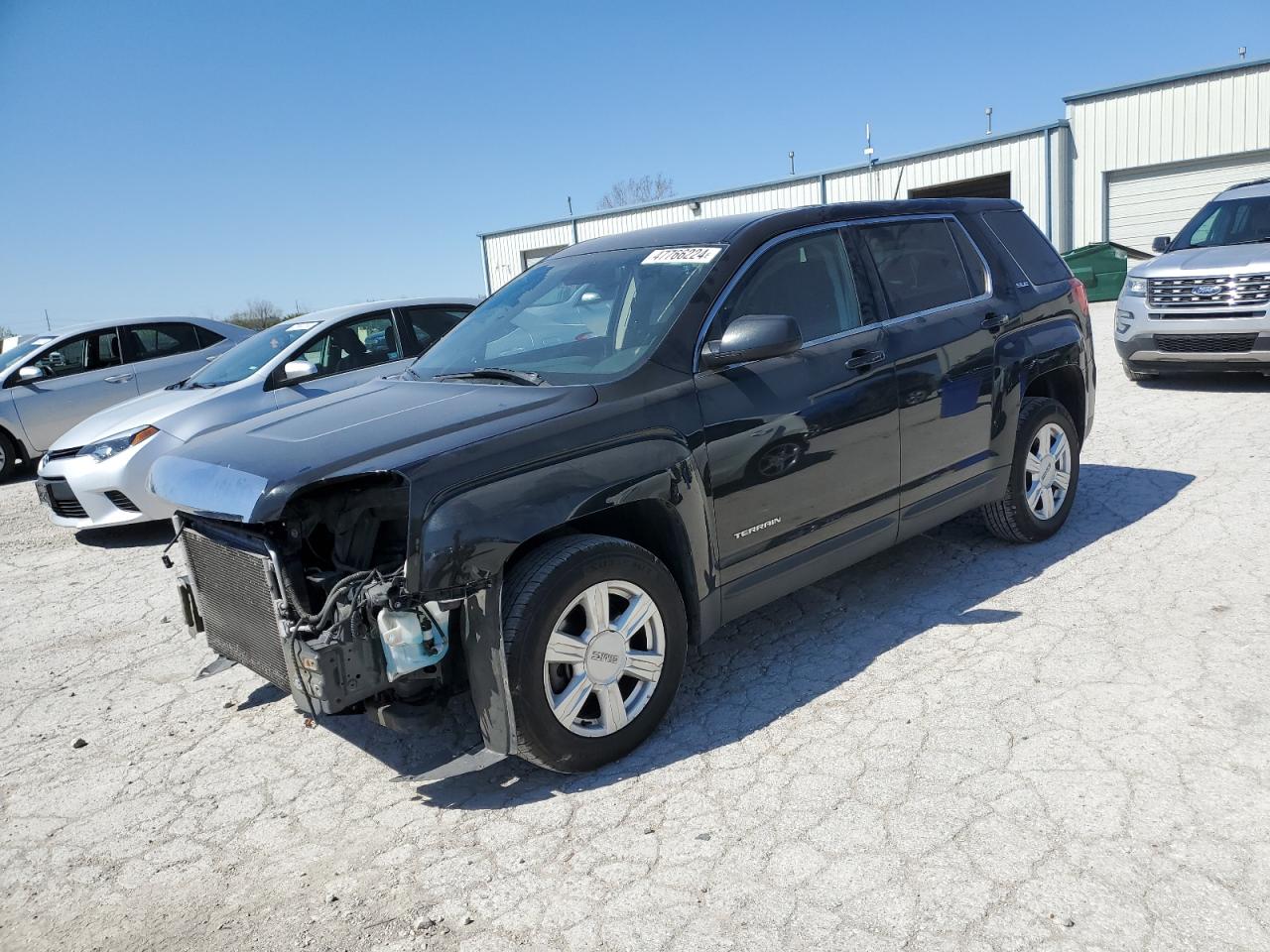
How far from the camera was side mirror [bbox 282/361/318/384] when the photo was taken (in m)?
6.96

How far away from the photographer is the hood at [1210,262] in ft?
27.8

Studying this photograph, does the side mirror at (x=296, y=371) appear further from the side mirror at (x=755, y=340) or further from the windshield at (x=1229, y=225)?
the windshield at (x=1229, y=225)

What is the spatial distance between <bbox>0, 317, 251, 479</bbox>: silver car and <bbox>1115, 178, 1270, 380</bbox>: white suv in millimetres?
9750

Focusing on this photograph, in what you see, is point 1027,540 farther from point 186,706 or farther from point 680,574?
point 186,706

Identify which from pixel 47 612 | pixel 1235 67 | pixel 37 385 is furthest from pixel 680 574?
pixel 1235 67

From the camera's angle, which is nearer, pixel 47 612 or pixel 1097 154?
pixel 47 612

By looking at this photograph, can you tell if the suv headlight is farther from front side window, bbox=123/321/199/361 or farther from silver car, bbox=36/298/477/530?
front side window, bbox=123/321/199/361

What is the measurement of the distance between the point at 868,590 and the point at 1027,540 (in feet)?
3.53

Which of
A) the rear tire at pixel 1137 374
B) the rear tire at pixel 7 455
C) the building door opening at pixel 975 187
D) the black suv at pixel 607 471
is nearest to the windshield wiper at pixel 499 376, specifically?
the black suv at pixel 607 471

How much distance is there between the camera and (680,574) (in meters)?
3.46

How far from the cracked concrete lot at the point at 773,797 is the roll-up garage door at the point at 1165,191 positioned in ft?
59.2

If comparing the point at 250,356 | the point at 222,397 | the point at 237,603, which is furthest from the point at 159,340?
the point at 237,603

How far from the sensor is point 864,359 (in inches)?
159

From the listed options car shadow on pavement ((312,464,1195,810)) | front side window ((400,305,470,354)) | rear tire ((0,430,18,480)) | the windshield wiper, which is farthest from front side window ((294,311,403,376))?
rear tire ((0,430,18,480))
